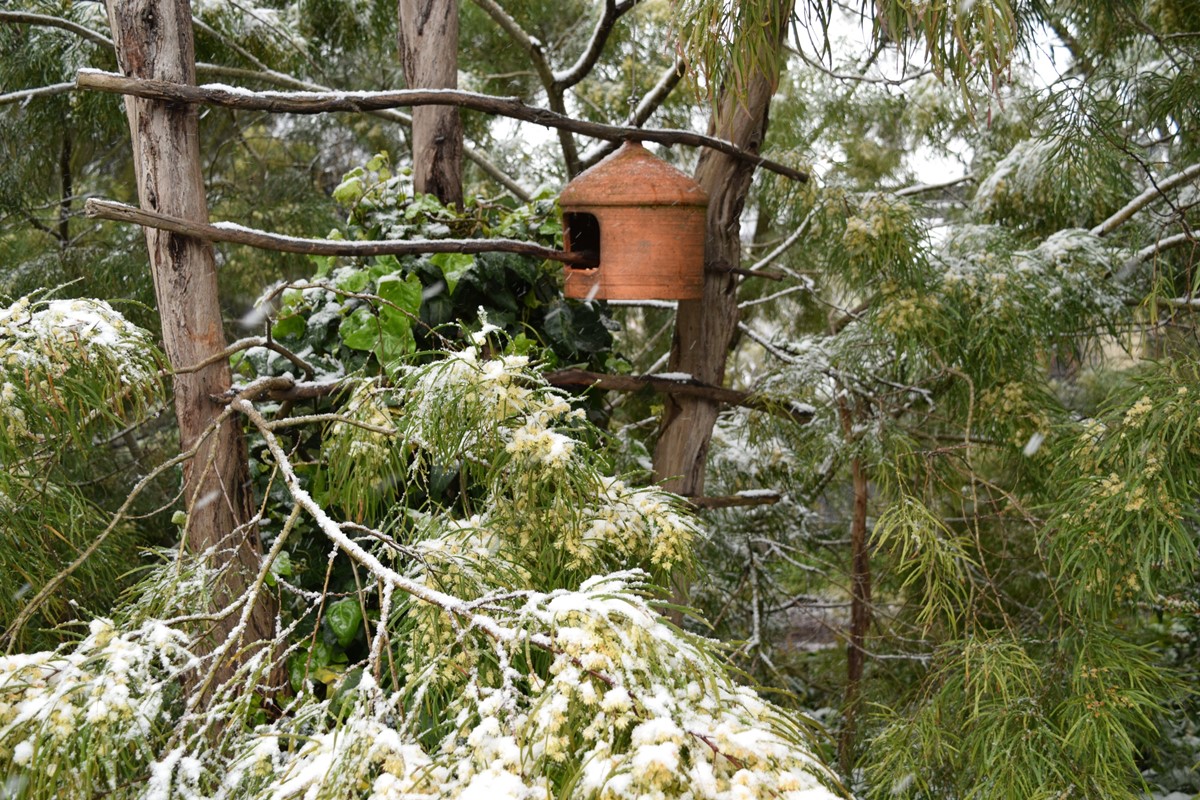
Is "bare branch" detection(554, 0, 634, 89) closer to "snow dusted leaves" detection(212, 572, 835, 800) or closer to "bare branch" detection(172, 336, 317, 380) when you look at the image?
"bare branch" detection(172, 336, 317, 380)

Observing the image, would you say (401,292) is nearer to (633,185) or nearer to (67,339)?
(633,185)

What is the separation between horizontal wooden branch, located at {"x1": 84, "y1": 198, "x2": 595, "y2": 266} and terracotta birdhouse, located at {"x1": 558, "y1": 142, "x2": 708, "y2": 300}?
0.31 ft

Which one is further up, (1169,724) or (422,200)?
(422,200)

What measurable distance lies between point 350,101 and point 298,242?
236 millimetres

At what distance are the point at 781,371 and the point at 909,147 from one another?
2.33 metres

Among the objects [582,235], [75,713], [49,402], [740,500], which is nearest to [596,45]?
[582,235]

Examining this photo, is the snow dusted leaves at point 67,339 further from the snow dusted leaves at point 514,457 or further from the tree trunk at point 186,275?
the snow dusted leaves at point 514,457

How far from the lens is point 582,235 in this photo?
213 cm

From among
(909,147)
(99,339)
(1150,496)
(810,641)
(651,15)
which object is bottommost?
(810,641)

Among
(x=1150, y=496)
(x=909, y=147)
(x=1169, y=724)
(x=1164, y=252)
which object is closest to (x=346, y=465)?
(x=1150, y=496)

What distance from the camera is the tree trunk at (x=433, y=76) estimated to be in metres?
2.17

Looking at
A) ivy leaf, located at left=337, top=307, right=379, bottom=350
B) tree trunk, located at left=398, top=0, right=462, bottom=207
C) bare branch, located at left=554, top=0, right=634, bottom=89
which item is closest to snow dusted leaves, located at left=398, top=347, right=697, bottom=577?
ivy leaf, located at left=337, top=307, right=379, bottom=350

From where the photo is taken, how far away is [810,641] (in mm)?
4398

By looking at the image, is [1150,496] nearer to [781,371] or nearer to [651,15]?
[781,371]
